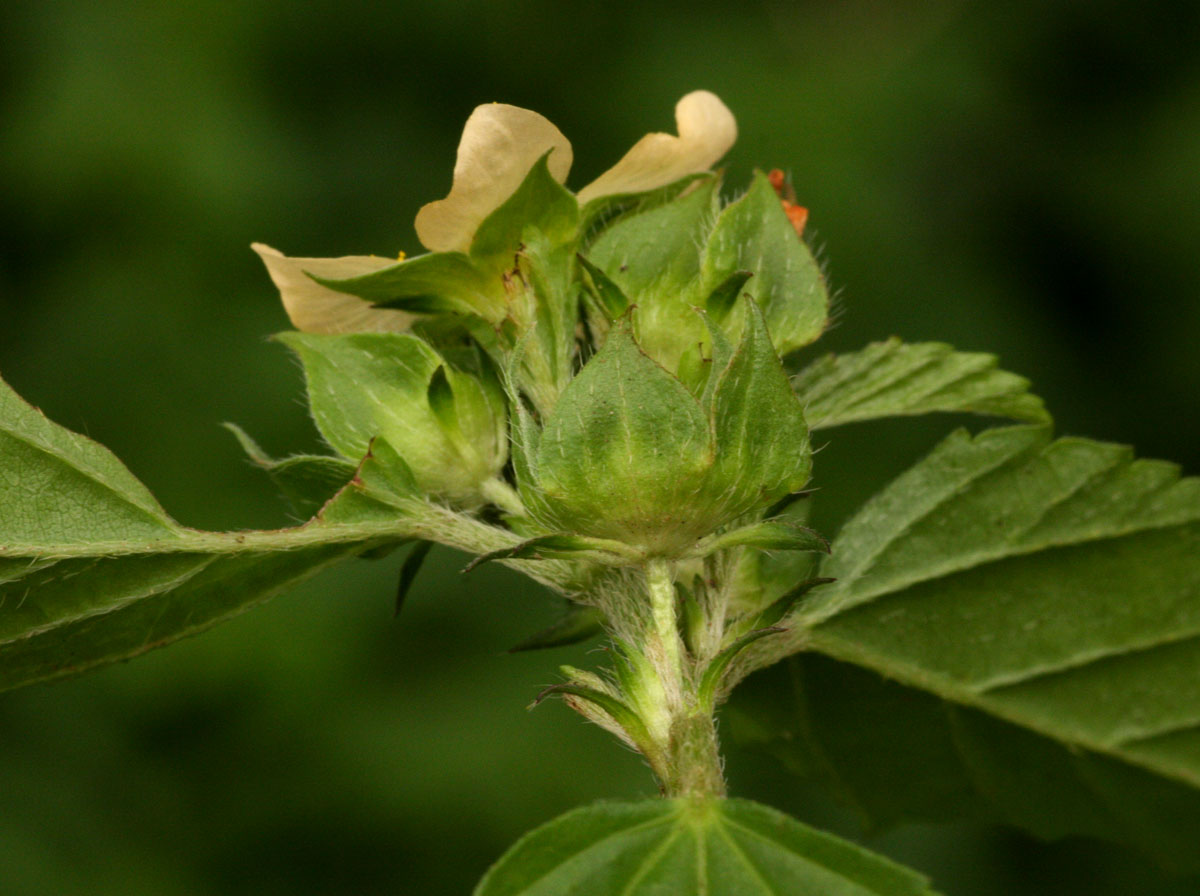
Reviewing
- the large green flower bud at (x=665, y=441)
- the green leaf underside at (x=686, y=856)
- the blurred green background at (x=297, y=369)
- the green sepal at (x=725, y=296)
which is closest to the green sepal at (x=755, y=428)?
the large green flower bud at (x=665, y=441)

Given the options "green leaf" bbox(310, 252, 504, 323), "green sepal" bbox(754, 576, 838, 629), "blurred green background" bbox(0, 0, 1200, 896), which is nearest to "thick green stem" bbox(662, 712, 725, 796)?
"green sepal" bbox(754, 576, 838, 629)

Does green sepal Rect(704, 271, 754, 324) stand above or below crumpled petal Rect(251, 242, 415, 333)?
below

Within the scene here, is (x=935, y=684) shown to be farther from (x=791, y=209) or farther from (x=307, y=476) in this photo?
(x=307, y=476)

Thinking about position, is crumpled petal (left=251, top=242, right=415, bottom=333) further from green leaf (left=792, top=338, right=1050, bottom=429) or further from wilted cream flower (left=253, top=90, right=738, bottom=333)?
green leaf (left=792, top=338, right=1050, bottom=429)

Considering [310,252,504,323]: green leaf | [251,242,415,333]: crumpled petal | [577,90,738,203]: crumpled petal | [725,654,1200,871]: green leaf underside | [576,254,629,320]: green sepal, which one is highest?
[577,90,738,203]: crumpled petal

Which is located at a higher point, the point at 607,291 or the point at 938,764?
the point at 607,291

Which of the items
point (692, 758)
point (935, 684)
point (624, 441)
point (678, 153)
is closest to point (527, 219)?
point (678, 153)

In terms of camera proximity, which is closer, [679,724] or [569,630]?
[679,724]
